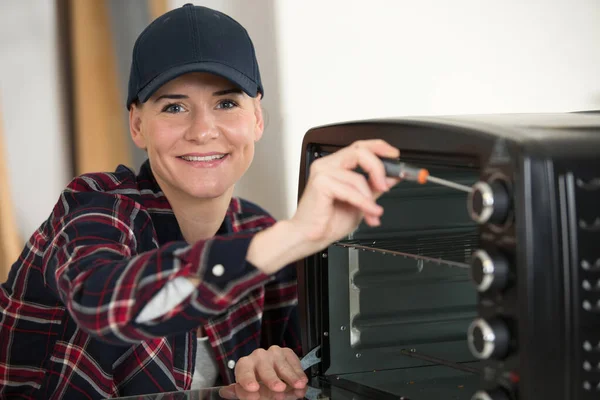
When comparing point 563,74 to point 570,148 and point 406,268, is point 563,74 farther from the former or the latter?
point 570,148

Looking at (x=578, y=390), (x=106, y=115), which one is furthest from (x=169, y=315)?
(x=106, y=115)

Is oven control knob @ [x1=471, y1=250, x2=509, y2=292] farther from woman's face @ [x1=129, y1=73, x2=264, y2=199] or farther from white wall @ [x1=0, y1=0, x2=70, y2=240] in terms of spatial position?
white wall @ [x1=0, y1=0, x2=70, y2=240]

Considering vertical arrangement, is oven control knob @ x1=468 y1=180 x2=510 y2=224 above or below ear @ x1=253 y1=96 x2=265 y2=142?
below

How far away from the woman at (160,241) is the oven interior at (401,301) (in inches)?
3.7

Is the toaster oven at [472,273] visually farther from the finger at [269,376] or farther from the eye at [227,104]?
the eye at [227,104]

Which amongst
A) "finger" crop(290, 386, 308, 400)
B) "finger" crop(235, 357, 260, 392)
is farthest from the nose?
"finger" crop(290, 386, 308, 400)

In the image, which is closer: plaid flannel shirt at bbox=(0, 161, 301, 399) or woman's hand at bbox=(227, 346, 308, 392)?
plaid flannel shirt at bbox=(0, 161, 301, 399)

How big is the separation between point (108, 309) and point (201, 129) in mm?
588

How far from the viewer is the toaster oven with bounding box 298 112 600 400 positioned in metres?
0.79

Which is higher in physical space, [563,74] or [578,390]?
[563,74]

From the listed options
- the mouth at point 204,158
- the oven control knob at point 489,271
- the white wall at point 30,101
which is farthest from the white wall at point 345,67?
the oven control knob at point 489,271

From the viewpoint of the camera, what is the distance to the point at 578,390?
2.63 feet

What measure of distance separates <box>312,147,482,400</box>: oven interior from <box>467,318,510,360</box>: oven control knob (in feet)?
1.15

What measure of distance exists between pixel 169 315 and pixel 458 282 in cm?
53
